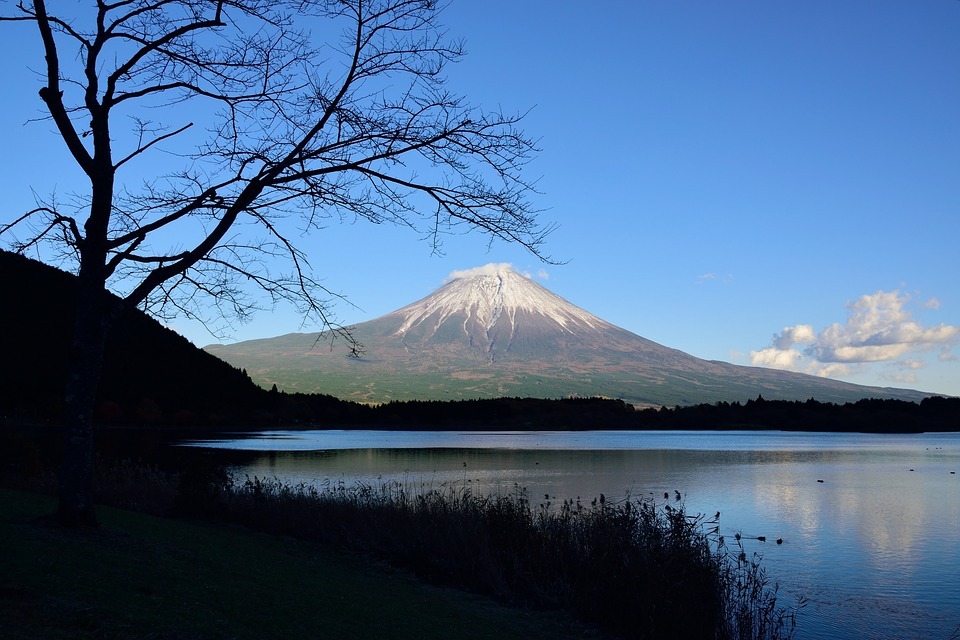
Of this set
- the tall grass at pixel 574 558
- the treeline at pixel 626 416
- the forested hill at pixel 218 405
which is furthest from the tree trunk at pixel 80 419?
the treeline at pixel 626 416

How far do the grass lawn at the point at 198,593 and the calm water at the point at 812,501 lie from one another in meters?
5.80

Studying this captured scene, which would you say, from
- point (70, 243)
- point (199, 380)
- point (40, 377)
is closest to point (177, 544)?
point (70, 243)

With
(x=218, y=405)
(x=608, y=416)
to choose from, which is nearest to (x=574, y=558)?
(x=218, y=405)

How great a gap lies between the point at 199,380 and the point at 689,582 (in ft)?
314

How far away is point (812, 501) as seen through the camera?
93.7 feet

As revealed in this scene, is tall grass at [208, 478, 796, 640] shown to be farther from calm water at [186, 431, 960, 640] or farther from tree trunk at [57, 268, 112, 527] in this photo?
tree trunk at [57, 268, 112, 527]

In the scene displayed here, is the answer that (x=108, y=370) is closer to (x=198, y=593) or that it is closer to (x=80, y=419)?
(x=80, y=419)

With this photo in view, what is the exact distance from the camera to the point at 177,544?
35.4 ft

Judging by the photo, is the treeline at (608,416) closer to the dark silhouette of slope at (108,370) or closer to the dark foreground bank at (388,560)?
the dark silhouette of slope at (108,370)

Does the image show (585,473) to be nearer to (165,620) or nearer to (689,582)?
(689,582)

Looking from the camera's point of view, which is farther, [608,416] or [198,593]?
[608,416]

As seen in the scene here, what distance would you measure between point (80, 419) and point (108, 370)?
3377 inches

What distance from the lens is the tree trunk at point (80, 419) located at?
955 cm

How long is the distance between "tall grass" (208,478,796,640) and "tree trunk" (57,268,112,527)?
19.7 ft
